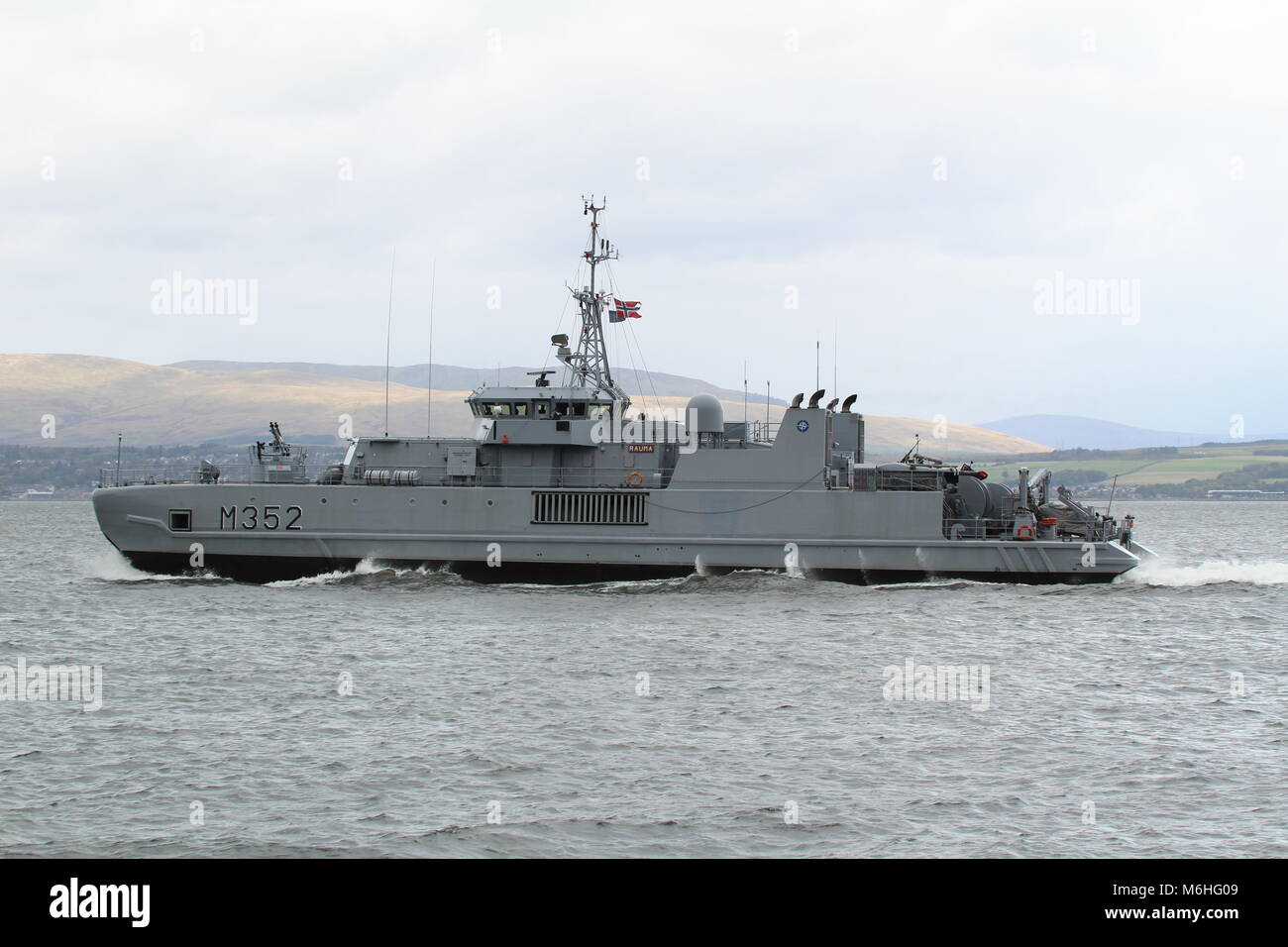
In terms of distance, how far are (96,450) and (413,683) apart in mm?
161476

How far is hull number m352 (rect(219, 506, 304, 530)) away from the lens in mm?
28172

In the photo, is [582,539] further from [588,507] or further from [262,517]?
[262,517]

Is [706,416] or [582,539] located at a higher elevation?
[706,416]

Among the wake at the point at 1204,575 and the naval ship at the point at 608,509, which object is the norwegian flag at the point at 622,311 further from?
the wake at the point at 1204,575

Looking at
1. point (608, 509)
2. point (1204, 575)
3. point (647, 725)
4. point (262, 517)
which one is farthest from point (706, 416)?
point (1204, 575)

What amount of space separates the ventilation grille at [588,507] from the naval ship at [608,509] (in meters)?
0.03

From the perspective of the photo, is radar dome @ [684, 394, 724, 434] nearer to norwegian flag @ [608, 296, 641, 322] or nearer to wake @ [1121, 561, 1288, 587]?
norwegian flag @ [608, 296, 641, 322]

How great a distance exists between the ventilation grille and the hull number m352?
5483 mm

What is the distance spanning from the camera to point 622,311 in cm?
3053

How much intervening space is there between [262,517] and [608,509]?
25.8ft

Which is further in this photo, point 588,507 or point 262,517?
point 262,517

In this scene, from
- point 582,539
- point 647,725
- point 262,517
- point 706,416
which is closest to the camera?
point 647,725

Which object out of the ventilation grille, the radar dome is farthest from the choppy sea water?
the radar dome

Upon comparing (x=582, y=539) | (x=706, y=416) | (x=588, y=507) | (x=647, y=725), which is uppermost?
(x=706, y=416)
